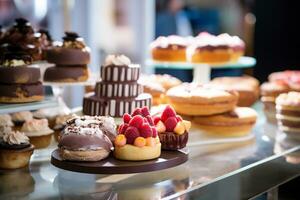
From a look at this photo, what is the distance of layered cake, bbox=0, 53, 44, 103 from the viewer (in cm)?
191

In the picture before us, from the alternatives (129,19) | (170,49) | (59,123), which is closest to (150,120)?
(59,123)

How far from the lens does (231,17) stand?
248 inches

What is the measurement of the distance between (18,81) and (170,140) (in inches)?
23.6

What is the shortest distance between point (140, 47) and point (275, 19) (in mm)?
2306

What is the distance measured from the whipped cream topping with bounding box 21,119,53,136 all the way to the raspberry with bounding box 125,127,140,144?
584 millimetres

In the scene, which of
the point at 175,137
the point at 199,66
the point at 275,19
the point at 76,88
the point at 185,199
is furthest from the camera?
the point at 76,88

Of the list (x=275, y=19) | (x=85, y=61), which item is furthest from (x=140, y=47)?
(x=85, y=61)

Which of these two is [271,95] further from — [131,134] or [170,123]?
[131,134]

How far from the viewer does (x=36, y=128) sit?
214 cm

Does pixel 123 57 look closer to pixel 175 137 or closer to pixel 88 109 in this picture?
pixel 88 109

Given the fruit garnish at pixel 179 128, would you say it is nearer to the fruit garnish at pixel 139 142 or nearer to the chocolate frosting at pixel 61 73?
the fruit garnish at pixel 139 142

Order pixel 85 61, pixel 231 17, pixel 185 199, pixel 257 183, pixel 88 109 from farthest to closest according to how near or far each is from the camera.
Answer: pixel 231 17 < pixel 85 61 < pixel 88 109 < pixel 257 183 < pixel 185 199

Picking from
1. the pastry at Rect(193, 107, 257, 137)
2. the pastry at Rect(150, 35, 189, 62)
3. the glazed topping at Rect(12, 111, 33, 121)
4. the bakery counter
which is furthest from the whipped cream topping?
the pastry at Rect(150, 35, 189, 62)

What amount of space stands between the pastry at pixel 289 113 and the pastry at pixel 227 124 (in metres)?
0.16
